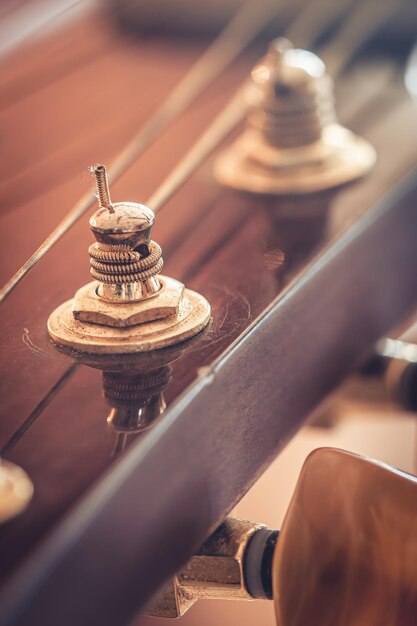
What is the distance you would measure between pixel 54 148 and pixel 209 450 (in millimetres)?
953

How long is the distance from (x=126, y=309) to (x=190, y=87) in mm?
1127

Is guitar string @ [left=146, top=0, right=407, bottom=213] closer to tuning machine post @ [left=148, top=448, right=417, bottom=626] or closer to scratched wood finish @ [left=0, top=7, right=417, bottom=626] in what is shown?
scratched wood finish @ [left=0, top=7, right=417, bottom=626]

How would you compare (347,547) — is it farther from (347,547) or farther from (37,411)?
(37,411)

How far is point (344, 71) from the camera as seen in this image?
6.77 ft

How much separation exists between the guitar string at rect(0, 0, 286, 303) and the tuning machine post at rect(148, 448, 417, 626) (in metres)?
0.42

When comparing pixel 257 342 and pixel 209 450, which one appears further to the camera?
pixel 257 342

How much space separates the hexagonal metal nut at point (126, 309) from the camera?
1.01 metres

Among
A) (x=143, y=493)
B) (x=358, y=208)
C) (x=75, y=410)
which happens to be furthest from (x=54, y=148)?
(x=143, y=493)

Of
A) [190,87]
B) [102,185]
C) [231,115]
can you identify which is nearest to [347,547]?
[102,185]

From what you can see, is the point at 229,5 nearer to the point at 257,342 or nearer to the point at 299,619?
the point at 257,342

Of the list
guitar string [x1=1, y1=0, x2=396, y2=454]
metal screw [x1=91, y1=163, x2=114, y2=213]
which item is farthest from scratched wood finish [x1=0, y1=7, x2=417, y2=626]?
metal screw [x1=91, y1=163, x2=114, y2=213]

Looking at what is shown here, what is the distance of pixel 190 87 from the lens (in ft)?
6.70

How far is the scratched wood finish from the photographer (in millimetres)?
804

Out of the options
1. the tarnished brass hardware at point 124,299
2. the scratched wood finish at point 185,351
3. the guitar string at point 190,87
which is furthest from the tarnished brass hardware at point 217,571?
the guitar string at point 190,87
